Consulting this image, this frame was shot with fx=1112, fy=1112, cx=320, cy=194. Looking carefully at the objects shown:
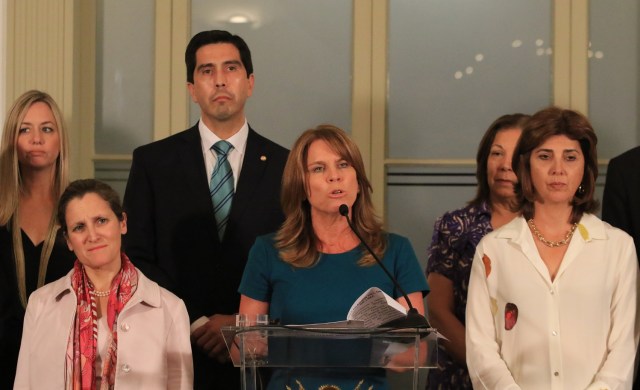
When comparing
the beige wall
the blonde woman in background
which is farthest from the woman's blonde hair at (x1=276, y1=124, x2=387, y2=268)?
→ the beige wall

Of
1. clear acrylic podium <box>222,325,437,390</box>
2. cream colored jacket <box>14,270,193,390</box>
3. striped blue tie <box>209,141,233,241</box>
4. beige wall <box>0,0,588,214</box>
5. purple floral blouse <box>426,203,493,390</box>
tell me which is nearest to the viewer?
clear acrylic podium <box>222,325,437,390</box>

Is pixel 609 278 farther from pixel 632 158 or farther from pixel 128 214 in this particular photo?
pixel 128 214

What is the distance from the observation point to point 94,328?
344 cm

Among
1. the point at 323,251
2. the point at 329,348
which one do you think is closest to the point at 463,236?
the point at 323,251

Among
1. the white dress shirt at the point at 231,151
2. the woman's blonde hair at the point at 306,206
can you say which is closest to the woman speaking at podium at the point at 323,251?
the woman's blonde hair at the point at 306,206

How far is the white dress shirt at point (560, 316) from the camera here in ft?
10.9

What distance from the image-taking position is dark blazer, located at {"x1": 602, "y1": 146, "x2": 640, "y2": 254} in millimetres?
3621

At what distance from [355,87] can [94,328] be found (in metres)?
2.10

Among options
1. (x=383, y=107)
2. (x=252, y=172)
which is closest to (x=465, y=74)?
(x=383, y=107)

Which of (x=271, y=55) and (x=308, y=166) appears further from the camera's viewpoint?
(x=271, y=55)

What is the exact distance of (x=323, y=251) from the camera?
350 cm

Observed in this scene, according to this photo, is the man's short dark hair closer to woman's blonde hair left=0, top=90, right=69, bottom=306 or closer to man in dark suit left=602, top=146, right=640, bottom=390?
woman's blonde hair left=0, top=90, right=69, bottom=306

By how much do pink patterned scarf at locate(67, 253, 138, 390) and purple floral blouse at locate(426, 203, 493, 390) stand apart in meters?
1.17

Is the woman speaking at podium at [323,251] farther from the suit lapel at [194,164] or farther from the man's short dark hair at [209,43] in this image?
the man's short dark hair at [209,43]
